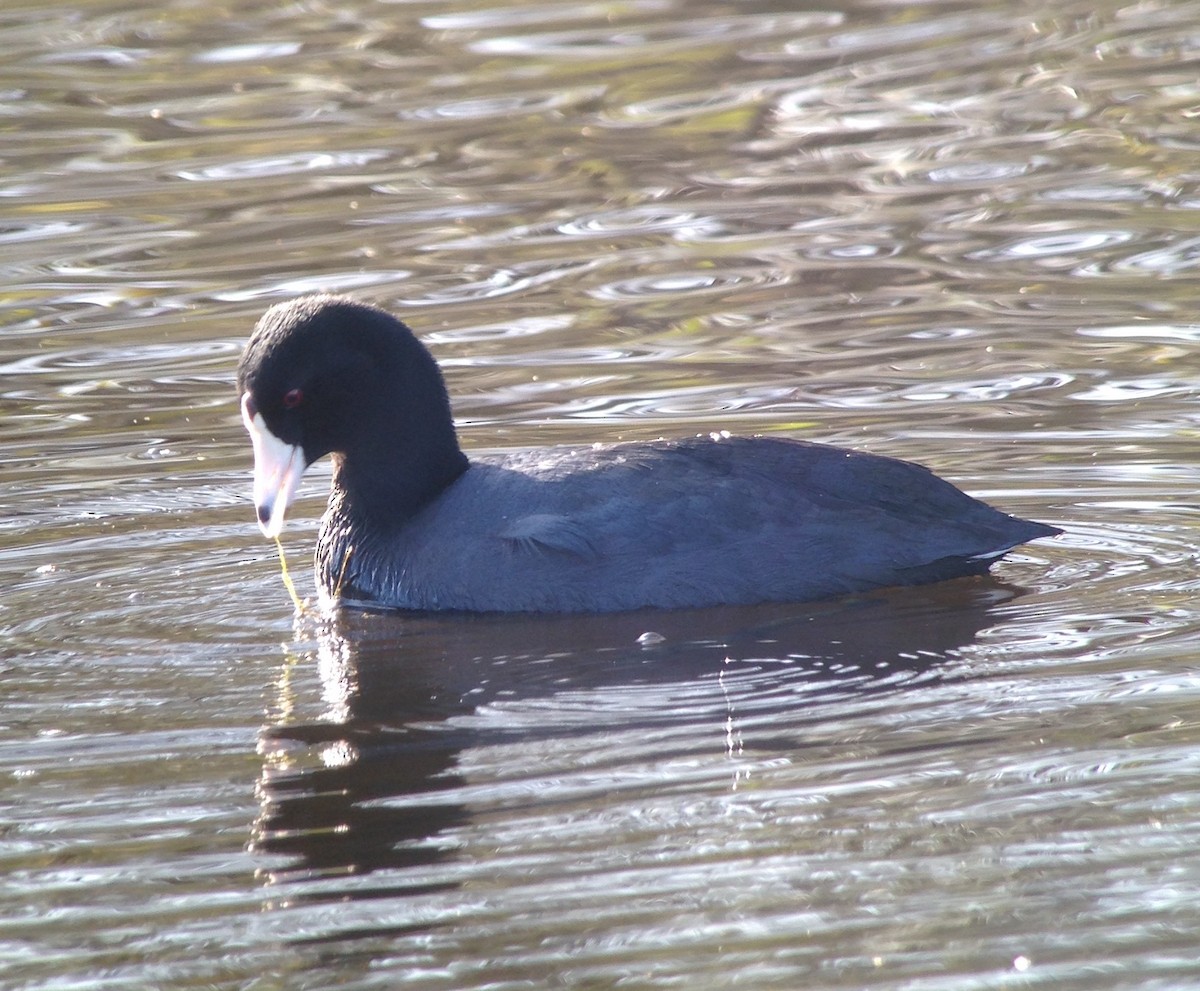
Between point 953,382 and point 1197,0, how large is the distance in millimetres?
8053

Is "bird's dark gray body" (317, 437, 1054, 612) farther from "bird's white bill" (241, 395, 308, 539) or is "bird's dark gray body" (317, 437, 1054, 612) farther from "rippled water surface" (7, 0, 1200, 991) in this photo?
"bird's white bill" (241, 395, 308, 539)

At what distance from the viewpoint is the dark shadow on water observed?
446cm

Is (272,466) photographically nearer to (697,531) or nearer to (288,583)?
(288,583)

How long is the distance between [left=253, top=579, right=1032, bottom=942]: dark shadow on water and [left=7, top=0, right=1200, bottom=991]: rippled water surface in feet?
0.06

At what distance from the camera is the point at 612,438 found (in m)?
7.76

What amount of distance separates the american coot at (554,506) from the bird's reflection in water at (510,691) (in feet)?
0.33

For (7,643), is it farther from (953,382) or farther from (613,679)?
(953,382)

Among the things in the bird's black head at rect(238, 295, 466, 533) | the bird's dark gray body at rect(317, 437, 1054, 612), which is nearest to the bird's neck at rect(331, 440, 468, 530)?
the bird's black head at rect(238, 295, 466, 533)

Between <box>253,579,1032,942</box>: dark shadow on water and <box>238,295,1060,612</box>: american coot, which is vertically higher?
<box>238,295,1060,612</box>: american coot

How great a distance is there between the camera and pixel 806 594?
597cm

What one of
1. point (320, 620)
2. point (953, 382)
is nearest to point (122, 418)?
point (320, 620)

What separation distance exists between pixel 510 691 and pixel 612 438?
2512mm

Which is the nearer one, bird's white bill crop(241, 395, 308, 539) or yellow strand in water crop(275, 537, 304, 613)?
bird's white bill crop(241, 395, 308, 539)

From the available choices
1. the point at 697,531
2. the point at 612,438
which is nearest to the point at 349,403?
the point at 697,531
